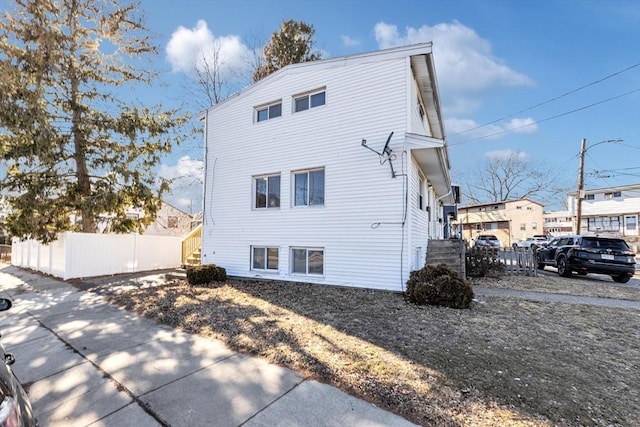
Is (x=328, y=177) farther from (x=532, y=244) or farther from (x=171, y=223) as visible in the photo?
(x=171, y=223)

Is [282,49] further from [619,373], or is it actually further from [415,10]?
[619,373]

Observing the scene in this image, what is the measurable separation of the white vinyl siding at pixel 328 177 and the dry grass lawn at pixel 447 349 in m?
1.35

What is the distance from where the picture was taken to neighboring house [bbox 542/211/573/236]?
47897 mm

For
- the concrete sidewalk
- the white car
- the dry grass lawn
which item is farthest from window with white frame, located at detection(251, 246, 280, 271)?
the white car

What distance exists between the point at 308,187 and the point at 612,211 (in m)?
42.9

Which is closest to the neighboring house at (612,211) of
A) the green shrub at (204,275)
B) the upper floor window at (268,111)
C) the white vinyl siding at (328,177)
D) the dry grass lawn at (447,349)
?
the white vinyl siding at (328,177)

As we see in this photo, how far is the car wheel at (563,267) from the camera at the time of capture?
39.2 feet

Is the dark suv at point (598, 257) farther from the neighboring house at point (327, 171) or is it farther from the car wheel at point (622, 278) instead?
the neighboring house at point (327, 171)

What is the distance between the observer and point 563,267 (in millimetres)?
12148

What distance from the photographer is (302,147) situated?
9531 mm

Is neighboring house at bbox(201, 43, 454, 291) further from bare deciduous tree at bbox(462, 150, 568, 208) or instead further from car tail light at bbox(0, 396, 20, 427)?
bare deciduous tree at bbox(462, 150, 568, 208)

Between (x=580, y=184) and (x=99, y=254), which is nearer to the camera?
(x=99, y=254)

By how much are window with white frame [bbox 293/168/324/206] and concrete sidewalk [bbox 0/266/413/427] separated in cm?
526

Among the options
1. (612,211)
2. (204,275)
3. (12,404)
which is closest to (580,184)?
(612,211)
